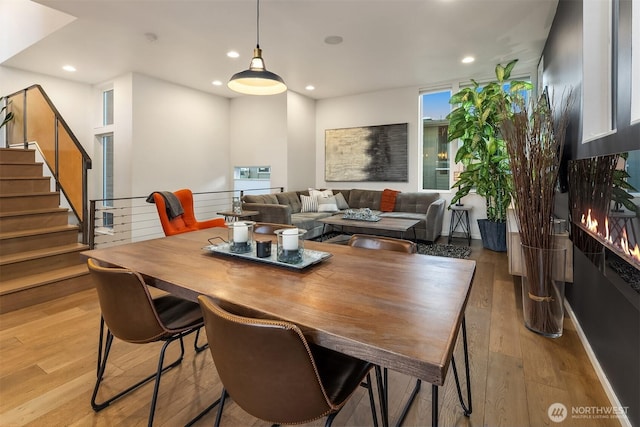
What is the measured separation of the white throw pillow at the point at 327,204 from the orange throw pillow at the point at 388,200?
859mm

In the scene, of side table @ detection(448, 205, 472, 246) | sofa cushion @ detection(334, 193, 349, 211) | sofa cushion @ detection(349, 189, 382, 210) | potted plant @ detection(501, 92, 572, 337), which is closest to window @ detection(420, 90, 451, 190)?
side table @ detection(448, 205, 472, 246)

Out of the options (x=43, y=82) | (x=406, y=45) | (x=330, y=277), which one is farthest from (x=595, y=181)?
(x=43, y=82)

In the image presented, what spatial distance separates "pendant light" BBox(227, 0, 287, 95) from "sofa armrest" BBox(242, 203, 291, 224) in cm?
245

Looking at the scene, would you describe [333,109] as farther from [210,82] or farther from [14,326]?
[14,326]

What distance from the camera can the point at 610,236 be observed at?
1595 mm

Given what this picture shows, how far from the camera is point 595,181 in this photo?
1.86 m

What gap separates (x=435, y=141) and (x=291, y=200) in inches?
110

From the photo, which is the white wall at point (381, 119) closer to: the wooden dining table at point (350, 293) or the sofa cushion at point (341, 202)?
the sofa cushion at point (341, 202)

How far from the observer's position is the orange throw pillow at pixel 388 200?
5.95 meters

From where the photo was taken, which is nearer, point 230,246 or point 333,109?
point 230,246

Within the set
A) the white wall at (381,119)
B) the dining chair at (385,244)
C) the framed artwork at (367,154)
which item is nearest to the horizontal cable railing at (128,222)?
the white wall at (381,119)

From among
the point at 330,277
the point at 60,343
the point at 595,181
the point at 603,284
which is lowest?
the point at 60,343

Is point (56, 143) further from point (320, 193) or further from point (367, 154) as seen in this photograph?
point (367, 154)

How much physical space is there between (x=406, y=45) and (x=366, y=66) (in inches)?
34.9
